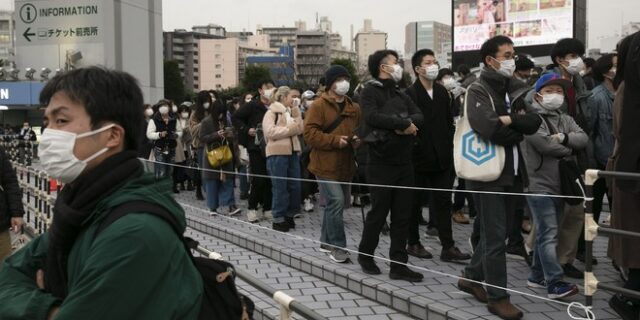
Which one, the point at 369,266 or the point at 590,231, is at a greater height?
the point at 590,231

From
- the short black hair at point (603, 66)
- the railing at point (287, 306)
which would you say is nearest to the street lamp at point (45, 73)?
the short black hair at point (603, 66)

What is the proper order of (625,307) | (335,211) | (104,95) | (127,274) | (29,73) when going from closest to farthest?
(127,274) < (104,95) < (625,307) < (335,211) < (29,73)

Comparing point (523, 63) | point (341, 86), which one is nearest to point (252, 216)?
point (341, 86)

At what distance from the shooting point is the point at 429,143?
6523mm

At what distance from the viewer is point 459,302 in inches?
190

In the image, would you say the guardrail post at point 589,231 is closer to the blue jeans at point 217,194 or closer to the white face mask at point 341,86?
the white face mask at point 341,86

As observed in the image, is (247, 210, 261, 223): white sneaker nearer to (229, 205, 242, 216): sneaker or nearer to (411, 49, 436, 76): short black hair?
(229, 205, 242, 216): sneaker

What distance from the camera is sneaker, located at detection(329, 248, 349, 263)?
6.32 metres

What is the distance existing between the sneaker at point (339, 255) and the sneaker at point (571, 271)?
81.0 inches

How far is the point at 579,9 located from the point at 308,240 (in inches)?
1141

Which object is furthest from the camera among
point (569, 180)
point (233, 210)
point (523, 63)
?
point (233, 210)

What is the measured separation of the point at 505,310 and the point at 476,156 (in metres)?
1.12

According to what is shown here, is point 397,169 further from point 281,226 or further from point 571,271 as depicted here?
point 281,226

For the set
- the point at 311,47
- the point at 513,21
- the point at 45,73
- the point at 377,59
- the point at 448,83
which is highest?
the point at 311,47
